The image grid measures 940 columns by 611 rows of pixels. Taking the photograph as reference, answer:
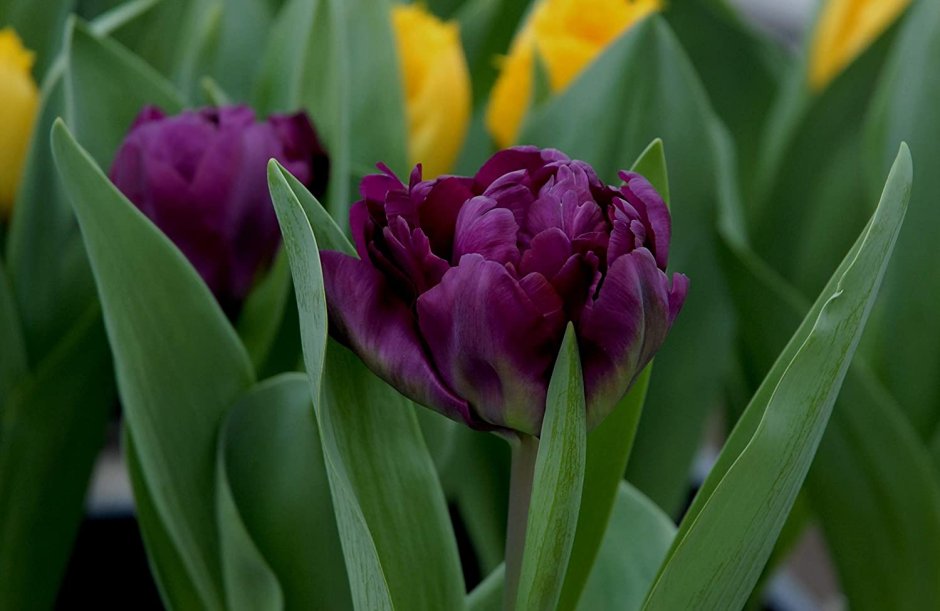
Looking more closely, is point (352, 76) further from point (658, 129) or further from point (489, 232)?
point (489, 232)

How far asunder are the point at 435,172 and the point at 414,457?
0.17 m

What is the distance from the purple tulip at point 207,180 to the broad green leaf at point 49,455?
2.5 inches

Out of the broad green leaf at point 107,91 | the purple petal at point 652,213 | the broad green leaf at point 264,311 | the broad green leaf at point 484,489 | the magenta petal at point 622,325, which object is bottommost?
the broad green leaf at point 484,489

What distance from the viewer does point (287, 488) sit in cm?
31

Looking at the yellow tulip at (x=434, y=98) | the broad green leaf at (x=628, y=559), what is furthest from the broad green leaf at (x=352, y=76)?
the broad green leaf at (x=628, y=559)

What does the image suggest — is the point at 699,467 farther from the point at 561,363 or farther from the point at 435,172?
the point at 561,363

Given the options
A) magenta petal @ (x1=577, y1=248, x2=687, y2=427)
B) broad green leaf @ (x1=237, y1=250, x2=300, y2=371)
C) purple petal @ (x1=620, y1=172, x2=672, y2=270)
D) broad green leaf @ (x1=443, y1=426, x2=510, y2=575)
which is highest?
purple petal @ (x1=620, y1=172, x2=672, y2=270)

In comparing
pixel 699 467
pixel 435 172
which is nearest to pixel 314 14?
pixel 435 172

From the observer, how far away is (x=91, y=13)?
55 cm

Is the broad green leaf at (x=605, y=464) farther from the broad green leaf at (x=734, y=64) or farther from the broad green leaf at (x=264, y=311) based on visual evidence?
the broad green leaf at (x=734, y=64)

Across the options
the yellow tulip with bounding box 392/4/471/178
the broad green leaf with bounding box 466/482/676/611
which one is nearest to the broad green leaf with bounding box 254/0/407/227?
the yellow tulip with bounding box 392/4/471/178

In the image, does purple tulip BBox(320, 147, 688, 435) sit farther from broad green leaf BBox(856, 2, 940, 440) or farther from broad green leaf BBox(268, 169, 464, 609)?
broad green leaf BBox(856, 2, 940, 440)

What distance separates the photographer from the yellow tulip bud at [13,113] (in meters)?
0.37

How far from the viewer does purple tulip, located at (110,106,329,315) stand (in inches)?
12.0
